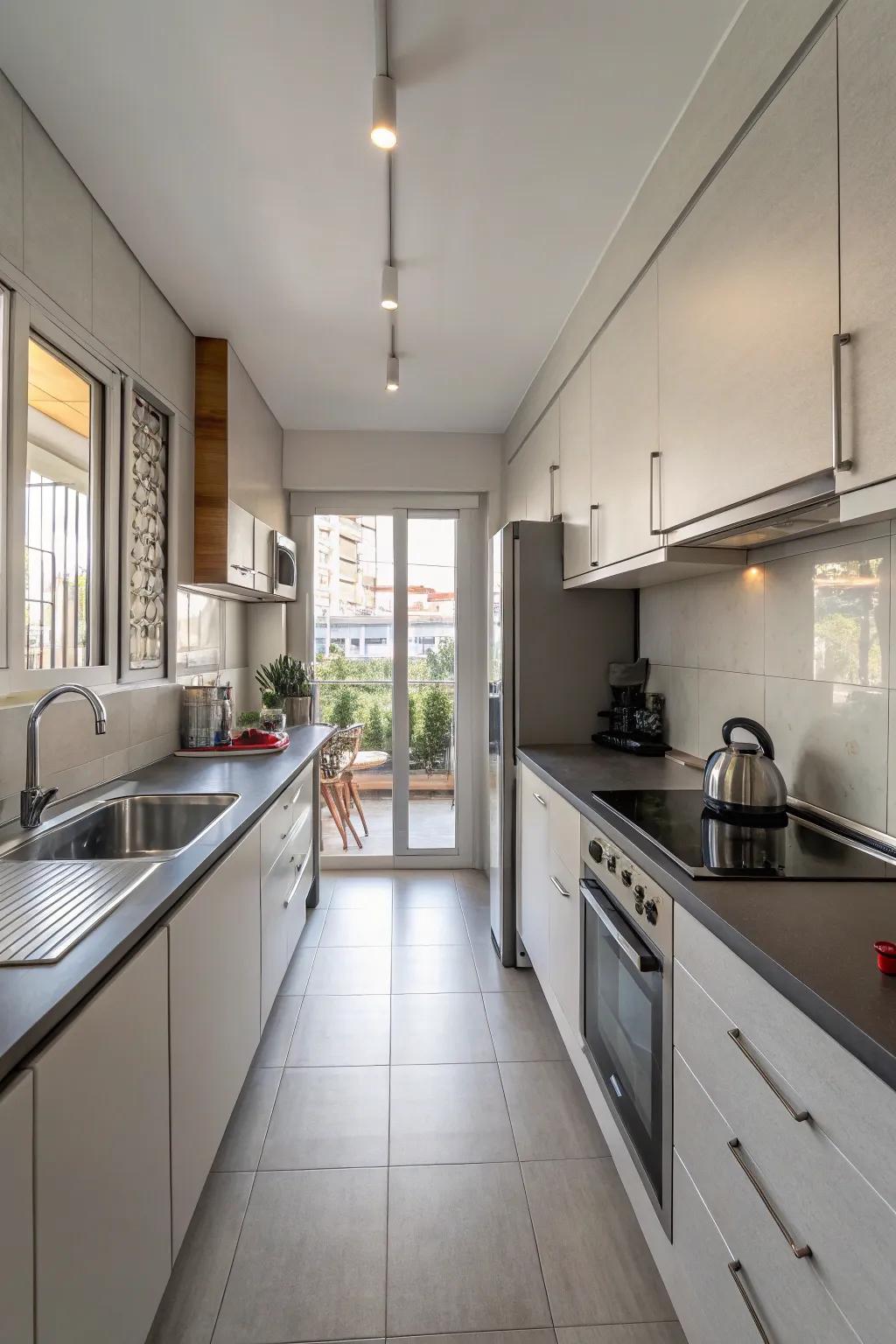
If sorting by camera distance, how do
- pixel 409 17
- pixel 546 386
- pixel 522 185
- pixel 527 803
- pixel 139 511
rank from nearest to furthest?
1. pixel 409 17
2. pixel 522 185
3. pixel 139 511
4. pixel 527 803
5. pixel 546 386

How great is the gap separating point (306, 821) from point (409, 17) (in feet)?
8.94

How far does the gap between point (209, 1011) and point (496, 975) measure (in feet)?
5.17

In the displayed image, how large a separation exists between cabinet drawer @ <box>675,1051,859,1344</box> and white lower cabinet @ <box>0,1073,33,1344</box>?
35.9 inches

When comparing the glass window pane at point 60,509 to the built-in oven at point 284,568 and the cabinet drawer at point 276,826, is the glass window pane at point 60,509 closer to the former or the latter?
the cabinet drawer at point 276,826

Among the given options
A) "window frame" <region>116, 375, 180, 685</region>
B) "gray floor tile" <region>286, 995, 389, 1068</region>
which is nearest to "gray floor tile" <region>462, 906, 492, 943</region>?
"gray floor tile" <region>286, 995, 389, 1068</region>

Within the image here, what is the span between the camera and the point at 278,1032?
2.41 m

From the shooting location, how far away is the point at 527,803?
2.72 metres

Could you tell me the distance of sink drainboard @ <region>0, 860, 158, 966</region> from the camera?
1.02 meters

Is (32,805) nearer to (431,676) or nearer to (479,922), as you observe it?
(479,922)

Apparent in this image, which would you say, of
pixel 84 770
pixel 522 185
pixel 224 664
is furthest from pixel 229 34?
pixel 224 664

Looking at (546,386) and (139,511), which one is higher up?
(546,386)

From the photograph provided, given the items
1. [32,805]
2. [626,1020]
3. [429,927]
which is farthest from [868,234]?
[429,927]

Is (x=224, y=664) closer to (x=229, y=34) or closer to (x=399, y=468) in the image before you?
(x=399, y=468)

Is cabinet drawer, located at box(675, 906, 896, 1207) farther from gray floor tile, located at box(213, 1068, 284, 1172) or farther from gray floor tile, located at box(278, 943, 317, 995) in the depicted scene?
gray floor tile, located at box(278, 943, 317, 995)
